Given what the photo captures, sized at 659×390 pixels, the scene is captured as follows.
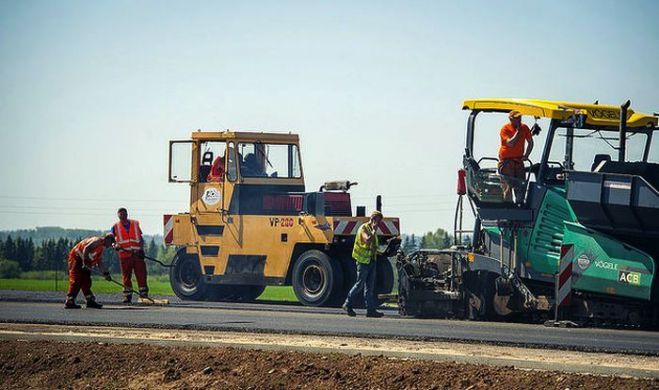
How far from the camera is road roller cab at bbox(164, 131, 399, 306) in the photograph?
75.8 ft

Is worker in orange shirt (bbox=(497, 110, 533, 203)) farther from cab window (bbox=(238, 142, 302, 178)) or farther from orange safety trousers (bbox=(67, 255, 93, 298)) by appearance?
orange safety trousers (bbox=(67, 255, 93, 298))

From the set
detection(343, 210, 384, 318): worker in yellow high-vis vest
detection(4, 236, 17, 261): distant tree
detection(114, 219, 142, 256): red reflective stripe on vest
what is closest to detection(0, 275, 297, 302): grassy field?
detection(4, 236, 17, 261): distant tree

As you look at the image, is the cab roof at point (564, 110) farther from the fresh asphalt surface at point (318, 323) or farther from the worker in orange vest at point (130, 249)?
the worker in orange vest at point (130, 249)

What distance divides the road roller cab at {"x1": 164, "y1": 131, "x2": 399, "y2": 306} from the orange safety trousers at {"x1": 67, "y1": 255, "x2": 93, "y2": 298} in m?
3.54

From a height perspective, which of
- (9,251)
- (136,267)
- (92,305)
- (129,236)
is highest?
(129,236)

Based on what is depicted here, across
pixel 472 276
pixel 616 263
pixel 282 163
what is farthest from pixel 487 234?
pixel 282 163

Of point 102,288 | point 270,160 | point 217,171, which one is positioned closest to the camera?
point 217,171

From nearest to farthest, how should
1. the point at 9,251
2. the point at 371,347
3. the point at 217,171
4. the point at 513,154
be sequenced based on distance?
1. the point at 371,347
2. the point at 513,154
3. the point at 217,171
4. the point at 9,251

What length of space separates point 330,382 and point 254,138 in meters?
12.1

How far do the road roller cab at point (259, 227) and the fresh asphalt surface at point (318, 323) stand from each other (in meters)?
0.88

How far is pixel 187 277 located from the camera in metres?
25.2

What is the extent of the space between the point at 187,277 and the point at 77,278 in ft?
13.7

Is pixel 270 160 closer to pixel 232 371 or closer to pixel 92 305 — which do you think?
pixel 92 305

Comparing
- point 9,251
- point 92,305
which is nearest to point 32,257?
point 9,251
